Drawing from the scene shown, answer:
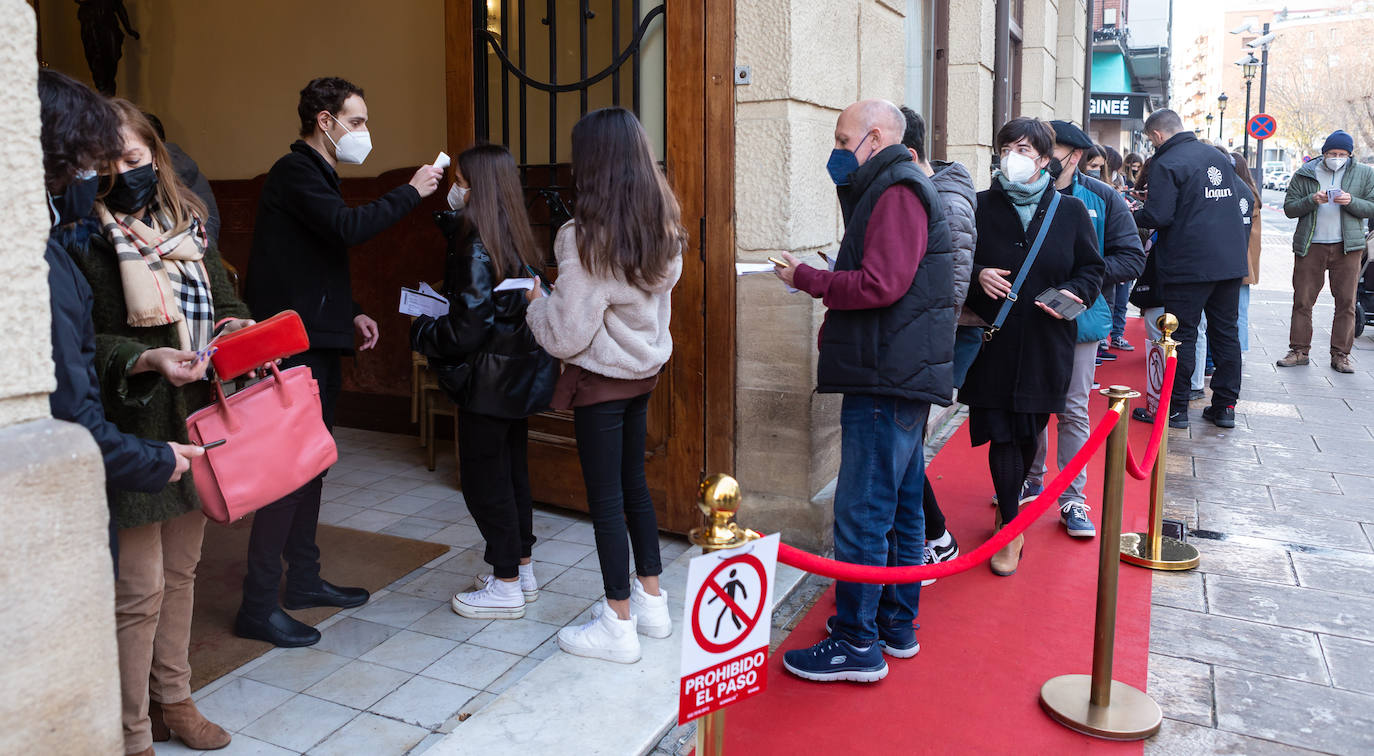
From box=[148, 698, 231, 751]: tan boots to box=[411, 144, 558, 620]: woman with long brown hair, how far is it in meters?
1.12

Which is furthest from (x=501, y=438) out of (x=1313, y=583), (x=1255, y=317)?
(x=1255, y=317)

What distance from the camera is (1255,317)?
1245 centimetres

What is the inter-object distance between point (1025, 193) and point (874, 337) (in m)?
1.31

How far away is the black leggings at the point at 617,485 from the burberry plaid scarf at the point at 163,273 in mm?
1168

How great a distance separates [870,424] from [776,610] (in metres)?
1.03

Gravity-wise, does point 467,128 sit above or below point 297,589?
above

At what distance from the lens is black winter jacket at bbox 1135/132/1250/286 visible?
21.3 feet

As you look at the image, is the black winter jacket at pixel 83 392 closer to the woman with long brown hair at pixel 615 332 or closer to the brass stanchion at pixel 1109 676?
the woman with long brown hair at pixel 615 332

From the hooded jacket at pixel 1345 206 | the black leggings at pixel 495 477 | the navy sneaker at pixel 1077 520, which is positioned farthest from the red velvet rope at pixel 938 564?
the hooded jacket at pixel 1345 206

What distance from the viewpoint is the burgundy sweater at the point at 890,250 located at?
3.06 meters

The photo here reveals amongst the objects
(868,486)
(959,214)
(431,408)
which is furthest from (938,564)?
(431,408)

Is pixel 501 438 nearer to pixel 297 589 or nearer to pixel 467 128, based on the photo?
pixel 297 589

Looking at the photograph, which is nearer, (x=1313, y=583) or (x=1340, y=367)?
(x=1313, y=583)

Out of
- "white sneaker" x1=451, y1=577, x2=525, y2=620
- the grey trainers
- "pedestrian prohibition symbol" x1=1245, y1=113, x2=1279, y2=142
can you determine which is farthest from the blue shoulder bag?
"pedestrian prohibition symbol" x1=1245, y1=113, x2=1279, y2=142
